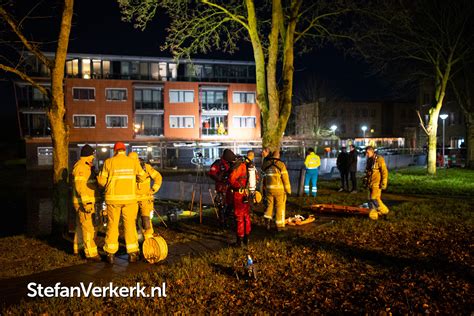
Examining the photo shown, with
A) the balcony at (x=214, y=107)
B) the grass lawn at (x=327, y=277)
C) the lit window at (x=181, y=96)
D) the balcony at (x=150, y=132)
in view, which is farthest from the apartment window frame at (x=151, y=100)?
the grass lawn at (x=327, y=277)

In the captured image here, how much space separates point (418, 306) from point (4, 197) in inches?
937

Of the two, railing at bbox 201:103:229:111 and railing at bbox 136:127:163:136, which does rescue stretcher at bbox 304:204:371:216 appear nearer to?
railing at bbox 136:127:163:136

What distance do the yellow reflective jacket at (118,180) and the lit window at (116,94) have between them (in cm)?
4431

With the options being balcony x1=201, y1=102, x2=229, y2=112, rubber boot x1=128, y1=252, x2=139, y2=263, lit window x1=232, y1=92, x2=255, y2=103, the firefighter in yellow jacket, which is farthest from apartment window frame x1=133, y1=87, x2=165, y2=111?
rubber boot x1=128, y1=252, x2=139, y2=263

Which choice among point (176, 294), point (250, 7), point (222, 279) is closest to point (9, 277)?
point (176, 294)

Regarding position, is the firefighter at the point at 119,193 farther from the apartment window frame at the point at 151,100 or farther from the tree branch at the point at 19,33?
the apartment window frame at the point at 151,100

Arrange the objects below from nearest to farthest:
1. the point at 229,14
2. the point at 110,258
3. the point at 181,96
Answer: the point at 110,258 < the point at 229,14 < the point at 181,96

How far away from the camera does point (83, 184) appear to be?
7.63 m

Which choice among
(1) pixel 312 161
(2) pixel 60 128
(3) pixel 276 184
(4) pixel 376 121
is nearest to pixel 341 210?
(3) pixel 276 184

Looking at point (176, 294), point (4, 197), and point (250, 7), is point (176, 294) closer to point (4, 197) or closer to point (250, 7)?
point (250, 7)

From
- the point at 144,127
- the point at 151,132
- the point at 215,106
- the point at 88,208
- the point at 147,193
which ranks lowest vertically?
the point at 88,208

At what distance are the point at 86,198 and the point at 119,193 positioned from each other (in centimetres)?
83

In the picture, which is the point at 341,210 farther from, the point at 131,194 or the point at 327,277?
the point at 131,194

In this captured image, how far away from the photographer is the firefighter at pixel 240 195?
8.27 meters
